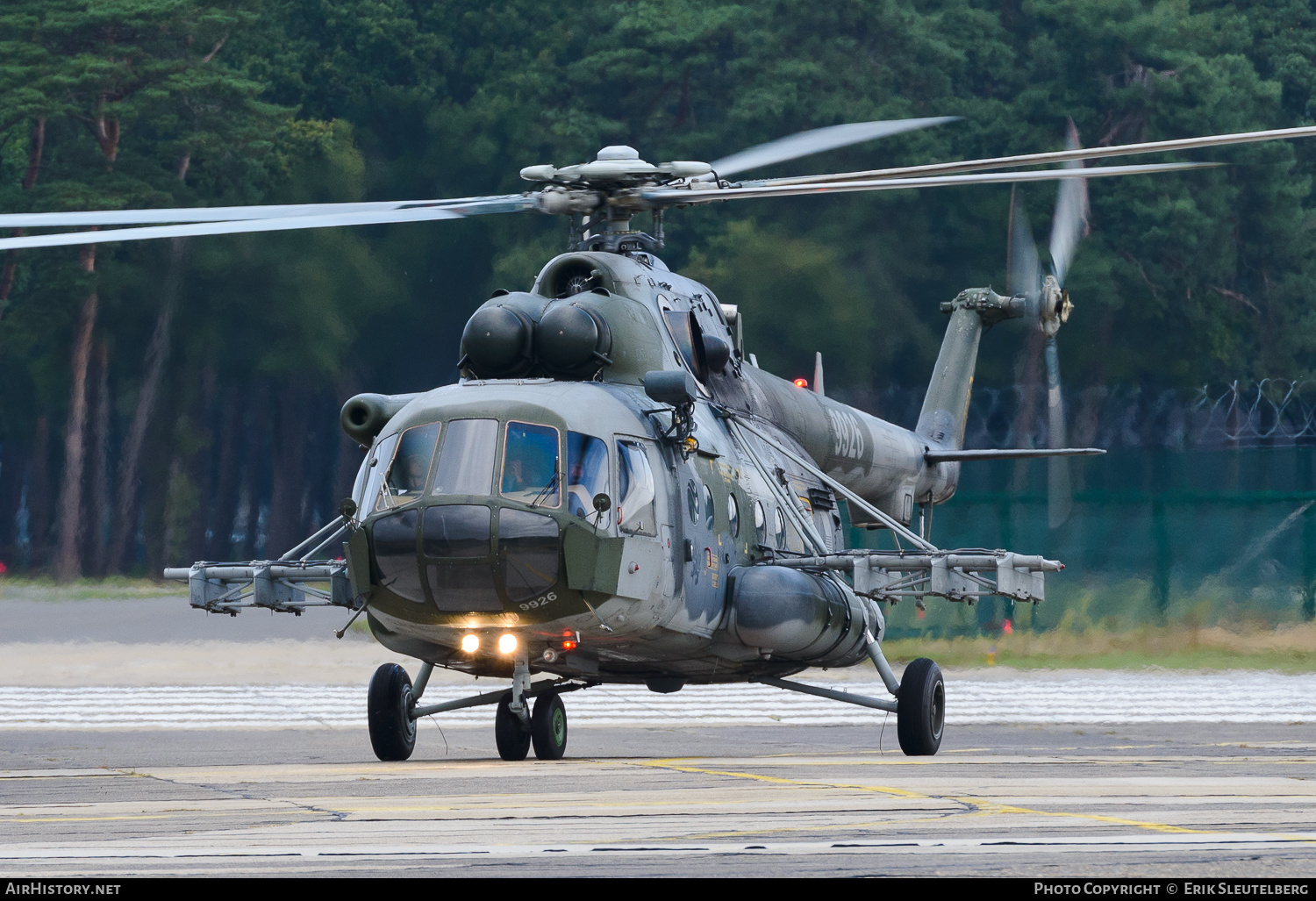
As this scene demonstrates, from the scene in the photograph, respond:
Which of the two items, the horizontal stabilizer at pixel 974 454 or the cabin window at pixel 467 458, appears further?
the horizontal stabilizer at pixel 974 454

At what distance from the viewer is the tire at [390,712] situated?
41.7ft

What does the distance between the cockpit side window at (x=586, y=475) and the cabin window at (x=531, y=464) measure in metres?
0.10

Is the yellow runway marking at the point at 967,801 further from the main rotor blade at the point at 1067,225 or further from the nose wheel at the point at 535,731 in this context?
the main rotor blade at the point at 1067,225

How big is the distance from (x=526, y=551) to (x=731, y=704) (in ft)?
34.7

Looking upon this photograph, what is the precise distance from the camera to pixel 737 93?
43781 mm

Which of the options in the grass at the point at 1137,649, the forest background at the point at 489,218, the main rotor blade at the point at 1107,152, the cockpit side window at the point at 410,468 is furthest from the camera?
the forest background at the point at 489,218

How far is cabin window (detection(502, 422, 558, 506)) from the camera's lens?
36.6ft

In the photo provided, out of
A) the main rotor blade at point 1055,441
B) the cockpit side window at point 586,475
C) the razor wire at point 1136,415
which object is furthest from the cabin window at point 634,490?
the razor wire at point 1136,415

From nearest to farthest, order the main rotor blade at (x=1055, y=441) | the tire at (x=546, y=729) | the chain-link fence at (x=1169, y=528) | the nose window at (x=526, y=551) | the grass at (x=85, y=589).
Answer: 1. the nose window at (x=526, y=551)
2. the tire at (x=546, y=729)
3. the main rotor blade at (x=1055, y=441)
4. the chain-link fence at (x=1169, y=528)
5. the grass at (x=85, y=589)

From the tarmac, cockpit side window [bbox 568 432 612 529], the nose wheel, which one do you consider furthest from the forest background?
cockpit side window [bbox 568 432 612 529]

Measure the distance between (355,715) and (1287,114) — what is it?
111 feet

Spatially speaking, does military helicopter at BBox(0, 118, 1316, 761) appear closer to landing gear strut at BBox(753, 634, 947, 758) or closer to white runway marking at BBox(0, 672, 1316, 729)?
landing gear strut at BBox(753, 634, 947, 758)
